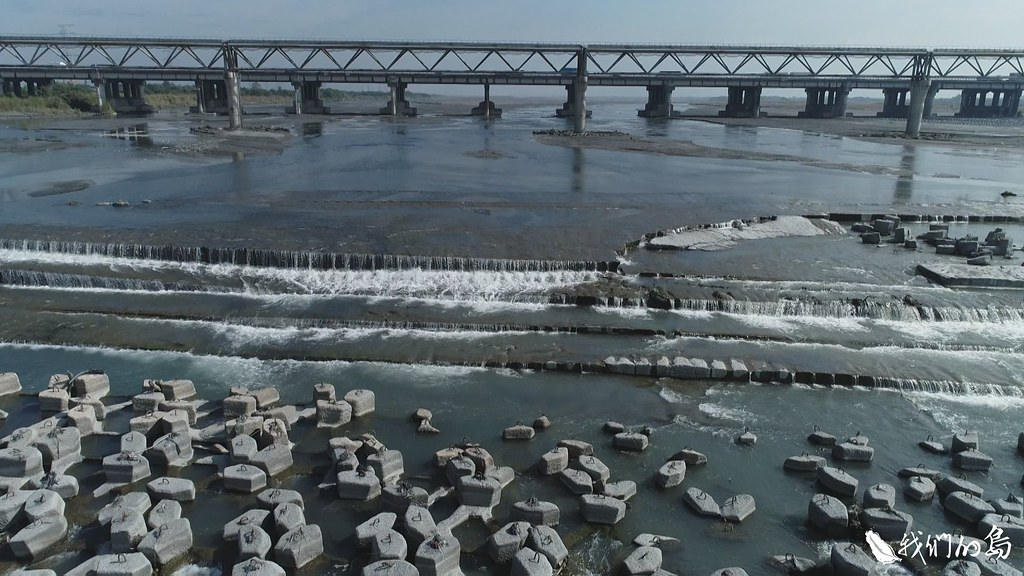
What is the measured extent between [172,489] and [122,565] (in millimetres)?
1890

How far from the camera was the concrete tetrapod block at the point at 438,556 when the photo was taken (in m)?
8.56

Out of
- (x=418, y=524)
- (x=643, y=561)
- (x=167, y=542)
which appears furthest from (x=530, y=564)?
(x=167, y=542)

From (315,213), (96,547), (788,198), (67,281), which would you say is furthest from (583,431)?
(788,198)

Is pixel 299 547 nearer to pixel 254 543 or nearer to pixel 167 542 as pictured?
pixel 254 543

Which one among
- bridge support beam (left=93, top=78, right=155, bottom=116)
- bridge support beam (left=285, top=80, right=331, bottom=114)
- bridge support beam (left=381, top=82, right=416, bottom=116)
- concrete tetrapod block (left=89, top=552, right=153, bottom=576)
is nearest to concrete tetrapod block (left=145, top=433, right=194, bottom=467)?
concrete tetrapod block (left=89, top=552, right=153, bottom=576)

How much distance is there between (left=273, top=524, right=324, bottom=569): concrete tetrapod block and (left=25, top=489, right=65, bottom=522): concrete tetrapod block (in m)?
3.50

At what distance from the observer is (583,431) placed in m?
13.0

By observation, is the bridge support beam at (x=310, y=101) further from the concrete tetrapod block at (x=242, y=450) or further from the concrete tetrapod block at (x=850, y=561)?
the concrete tetrapod block at (x=850, y=561)

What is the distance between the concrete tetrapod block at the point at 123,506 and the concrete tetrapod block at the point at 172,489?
0.67 feet

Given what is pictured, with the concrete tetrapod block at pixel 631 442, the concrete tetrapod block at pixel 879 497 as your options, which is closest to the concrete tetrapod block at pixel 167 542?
the concrete tetrapod block at pixel 631 442

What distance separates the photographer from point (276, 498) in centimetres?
993

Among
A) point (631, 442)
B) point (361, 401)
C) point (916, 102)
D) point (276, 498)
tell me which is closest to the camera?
point (276, 498)

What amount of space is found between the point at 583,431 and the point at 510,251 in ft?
37.7

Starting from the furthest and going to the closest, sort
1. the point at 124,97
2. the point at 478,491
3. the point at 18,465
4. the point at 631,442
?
the point at 124,97 < the point at 631,442 < the point at 18,465 < the point at 478,491
